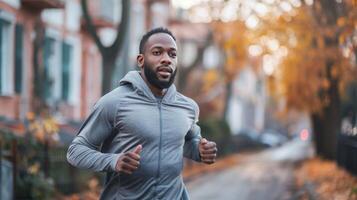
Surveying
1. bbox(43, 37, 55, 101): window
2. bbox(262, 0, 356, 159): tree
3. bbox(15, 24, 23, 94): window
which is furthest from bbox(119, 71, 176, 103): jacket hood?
bbox(43, 37, 55, 101): window

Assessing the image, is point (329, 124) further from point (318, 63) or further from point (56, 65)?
point (56, 65)

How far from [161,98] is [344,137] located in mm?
18883

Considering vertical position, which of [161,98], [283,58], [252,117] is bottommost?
[252,117]

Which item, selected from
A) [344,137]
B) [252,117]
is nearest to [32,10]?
[344,137]

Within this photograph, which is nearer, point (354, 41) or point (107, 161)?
point (107, 161)

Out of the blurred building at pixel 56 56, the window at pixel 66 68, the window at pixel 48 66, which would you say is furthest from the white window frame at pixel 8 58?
the window at pixel 66 68

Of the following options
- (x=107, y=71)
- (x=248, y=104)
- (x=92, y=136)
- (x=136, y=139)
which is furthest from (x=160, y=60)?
(x=248, y=104)

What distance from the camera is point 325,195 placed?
15945 millimetres

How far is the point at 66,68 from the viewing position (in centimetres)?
2797

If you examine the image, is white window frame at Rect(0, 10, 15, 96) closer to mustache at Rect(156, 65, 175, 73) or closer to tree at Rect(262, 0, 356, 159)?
tree at Rect(262, 0, 356, 159)

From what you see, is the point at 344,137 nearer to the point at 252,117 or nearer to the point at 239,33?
the point at 239,33

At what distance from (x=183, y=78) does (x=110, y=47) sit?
13291mm

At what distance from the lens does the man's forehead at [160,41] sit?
4.30 metres

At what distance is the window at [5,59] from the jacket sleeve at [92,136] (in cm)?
1702
